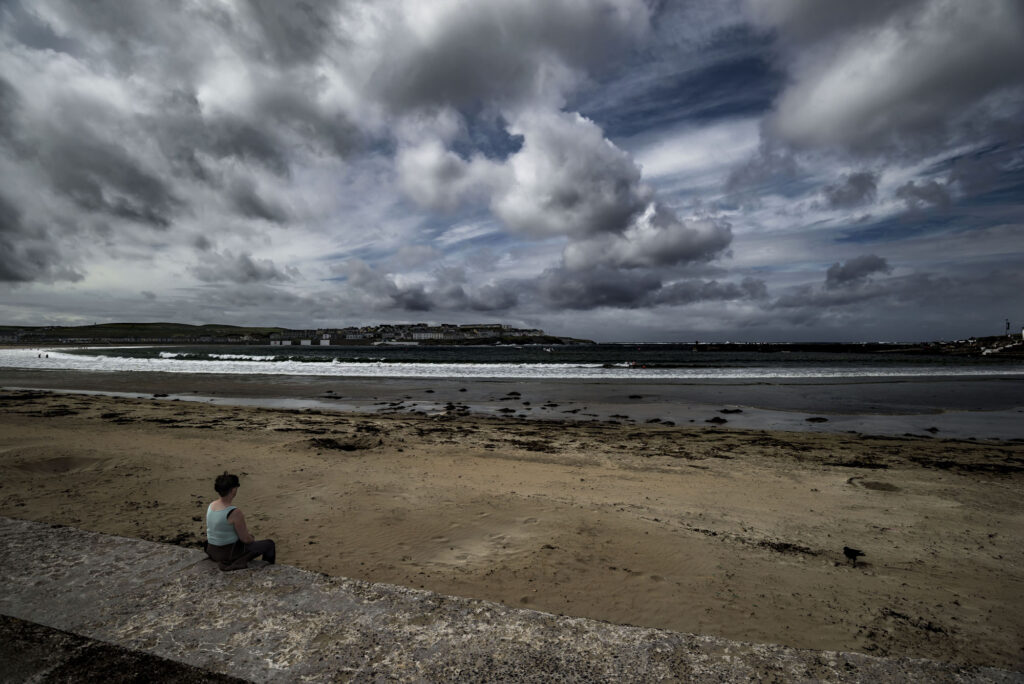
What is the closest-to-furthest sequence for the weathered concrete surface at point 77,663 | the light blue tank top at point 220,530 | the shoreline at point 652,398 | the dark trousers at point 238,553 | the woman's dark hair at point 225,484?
the weathered concrete surface at point 77,663
the dark trousers at point 238,553
the light blue tank top at point 220,530
the woman's dark hair at point 225,484
the shoreline at point 652,398

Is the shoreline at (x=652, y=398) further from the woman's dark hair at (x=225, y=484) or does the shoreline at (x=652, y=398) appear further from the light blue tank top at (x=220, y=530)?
the light blue tank top at (x=220, y=530)

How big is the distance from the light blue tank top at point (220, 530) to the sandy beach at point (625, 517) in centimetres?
86

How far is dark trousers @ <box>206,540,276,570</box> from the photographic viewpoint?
400cm

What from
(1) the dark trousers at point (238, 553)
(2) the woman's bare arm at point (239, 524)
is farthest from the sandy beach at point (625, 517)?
(2) the woman's bare arm at point (239, 524)

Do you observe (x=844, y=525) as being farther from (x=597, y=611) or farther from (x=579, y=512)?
(x=597, y=611)

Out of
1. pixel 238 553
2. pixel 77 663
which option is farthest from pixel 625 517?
pixel 77 663

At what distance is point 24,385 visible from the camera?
1019 inches

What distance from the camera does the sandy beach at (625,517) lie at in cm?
417

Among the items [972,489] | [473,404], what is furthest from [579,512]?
[473,404]

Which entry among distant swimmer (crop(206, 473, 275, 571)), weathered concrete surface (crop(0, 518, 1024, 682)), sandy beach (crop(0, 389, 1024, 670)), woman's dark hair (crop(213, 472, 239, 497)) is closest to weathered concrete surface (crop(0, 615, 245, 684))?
weathered concrete surface (crop(0, 518, 1024, 682))

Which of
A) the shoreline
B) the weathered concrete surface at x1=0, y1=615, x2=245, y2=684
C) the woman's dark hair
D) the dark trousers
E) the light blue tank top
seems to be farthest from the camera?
the shoreline

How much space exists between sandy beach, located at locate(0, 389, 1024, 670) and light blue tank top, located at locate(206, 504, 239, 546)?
2.84 feet

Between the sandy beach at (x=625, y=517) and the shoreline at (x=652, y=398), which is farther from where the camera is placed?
the shoreline at (x=652, y=398)

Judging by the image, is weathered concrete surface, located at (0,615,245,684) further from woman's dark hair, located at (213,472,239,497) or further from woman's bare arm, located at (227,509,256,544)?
woman's dark hair, located at (213,472,239,497)
